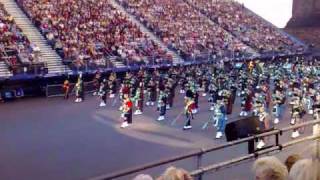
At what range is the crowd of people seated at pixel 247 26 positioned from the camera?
44.3 metres

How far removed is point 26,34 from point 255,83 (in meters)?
13.8

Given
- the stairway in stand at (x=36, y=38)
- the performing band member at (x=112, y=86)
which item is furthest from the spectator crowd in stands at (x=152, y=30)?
the performing band member at (x=112, y=86)

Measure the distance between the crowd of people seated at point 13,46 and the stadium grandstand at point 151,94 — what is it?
0.08m

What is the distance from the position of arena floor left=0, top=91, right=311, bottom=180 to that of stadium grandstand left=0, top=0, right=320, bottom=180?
40 mm

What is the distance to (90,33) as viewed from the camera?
3241cm

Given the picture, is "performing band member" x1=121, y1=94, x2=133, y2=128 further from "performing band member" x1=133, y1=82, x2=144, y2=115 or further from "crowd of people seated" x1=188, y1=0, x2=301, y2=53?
"crowd of people seated" x1=188, y1=0, x2=301, y2=53

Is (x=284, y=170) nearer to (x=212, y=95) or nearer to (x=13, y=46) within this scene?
(x=212, y=95)

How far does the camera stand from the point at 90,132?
16906 millimetres

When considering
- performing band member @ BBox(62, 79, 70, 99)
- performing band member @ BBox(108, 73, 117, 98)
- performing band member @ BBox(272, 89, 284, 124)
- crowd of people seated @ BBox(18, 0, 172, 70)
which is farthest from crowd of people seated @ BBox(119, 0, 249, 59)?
performing band member @ BBox(272, 89, 284, 124)

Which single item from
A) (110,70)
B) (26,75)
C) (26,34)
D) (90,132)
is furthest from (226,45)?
(90,132)

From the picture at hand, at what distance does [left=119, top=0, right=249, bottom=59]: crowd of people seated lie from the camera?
3772cm

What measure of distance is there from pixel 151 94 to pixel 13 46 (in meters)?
8.61

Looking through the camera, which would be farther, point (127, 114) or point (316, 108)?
point (127, 114)

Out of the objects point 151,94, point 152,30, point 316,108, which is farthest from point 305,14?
point 316,108
